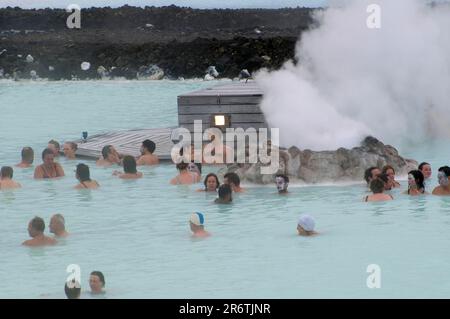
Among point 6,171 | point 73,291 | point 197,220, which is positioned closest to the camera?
point 73,291

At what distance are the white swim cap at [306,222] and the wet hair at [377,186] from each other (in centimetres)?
271

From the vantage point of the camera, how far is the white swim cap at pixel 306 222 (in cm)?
1744

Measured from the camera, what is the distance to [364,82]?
28.3m

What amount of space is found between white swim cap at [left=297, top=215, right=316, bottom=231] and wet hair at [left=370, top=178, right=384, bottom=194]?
8.89 ft

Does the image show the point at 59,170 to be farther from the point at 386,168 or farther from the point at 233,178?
the point at 386,168

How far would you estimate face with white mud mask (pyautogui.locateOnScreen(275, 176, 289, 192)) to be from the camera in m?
20.8

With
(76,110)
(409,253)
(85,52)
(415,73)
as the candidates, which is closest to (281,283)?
(409,253)

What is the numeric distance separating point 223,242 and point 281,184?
356 centimetres

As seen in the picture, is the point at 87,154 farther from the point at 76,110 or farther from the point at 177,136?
the point at 76,110

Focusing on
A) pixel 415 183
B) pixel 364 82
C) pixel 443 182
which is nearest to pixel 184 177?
pixel 415 183

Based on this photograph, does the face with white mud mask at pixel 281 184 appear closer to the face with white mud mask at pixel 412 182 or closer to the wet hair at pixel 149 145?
the face with white mud mask at pixel 412 182

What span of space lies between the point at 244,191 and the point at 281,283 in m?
6.47

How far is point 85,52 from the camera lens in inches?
2623

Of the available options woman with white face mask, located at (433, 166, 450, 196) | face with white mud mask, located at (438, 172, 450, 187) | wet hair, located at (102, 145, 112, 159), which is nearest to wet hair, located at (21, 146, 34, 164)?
wet hair, located at (102, 145, 112, 159)
